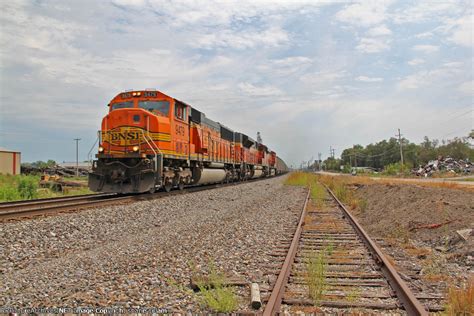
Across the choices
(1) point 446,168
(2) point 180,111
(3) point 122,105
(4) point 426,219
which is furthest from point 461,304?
(1) point 446,168

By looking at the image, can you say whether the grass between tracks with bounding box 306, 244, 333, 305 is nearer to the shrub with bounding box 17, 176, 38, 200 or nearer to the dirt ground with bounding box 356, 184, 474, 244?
the dirt ground with bounding box 356, 184, 474, 244

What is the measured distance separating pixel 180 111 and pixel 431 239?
37.0 feet

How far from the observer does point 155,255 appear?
5828 mm

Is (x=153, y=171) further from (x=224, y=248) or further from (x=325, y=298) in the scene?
(x=325, y=298)

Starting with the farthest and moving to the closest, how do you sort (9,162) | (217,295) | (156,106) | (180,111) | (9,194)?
(9,162) < (180,111) < (9,194) < (156,106) < (217,295)

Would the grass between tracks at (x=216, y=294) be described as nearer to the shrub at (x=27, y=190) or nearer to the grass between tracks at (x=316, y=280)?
the grass between tracks at (x=316, y=280)

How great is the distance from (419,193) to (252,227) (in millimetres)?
7596

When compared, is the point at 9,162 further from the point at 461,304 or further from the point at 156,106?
the point at 461,304

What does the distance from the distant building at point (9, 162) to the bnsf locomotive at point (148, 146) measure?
28678mm

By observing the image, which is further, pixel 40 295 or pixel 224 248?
pixel 224 248

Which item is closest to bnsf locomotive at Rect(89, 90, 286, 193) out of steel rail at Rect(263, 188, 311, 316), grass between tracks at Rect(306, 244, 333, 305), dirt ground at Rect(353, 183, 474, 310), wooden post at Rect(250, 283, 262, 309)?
dirt ground at Rect(353, 183, 474, 310)

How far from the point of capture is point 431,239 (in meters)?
7.44

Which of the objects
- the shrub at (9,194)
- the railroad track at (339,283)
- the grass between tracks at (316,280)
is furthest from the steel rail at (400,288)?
the shrub at (9,194)

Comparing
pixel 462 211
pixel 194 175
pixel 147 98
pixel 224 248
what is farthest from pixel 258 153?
pixel 224 248
